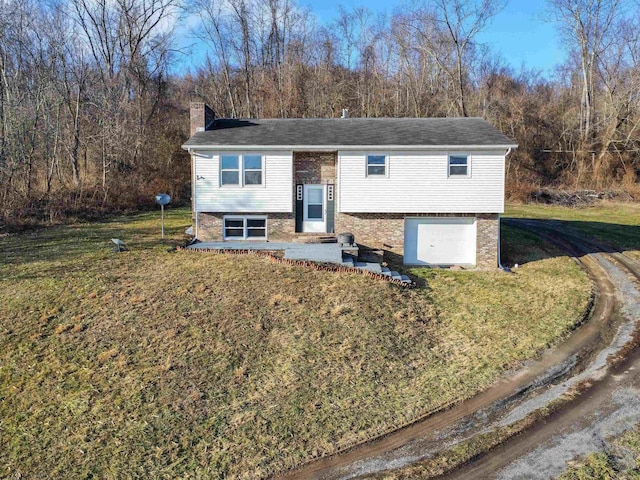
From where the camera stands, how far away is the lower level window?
15883 millimetres

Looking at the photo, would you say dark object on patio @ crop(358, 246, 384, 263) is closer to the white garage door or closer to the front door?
the white garage door

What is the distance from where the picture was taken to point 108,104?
2775 cm

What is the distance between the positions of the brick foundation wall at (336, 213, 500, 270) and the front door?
709mm

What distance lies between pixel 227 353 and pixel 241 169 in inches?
321

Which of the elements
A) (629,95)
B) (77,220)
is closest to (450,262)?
(77,220)

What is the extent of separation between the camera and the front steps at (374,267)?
43.1ft

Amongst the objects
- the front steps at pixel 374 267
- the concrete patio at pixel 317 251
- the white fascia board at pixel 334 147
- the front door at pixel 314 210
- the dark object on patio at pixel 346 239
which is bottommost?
the front steps at pixel 374 267

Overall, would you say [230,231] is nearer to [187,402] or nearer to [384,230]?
[384,230]

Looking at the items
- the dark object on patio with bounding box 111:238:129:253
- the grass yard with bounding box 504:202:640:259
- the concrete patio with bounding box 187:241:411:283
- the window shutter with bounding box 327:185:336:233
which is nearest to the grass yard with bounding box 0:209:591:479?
the dark object on patio with bounding box 111:238:129:253

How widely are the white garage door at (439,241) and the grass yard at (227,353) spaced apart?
1.33 metres

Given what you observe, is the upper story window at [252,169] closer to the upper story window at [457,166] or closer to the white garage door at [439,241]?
the white garage door at [439,241]

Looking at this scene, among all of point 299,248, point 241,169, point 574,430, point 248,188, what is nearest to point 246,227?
point 248,188

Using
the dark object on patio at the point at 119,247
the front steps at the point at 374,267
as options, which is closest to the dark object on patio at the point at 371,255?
the front steps at the point at 374,267

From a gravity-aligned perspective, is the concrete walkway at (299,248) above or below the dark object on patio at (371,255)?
above
